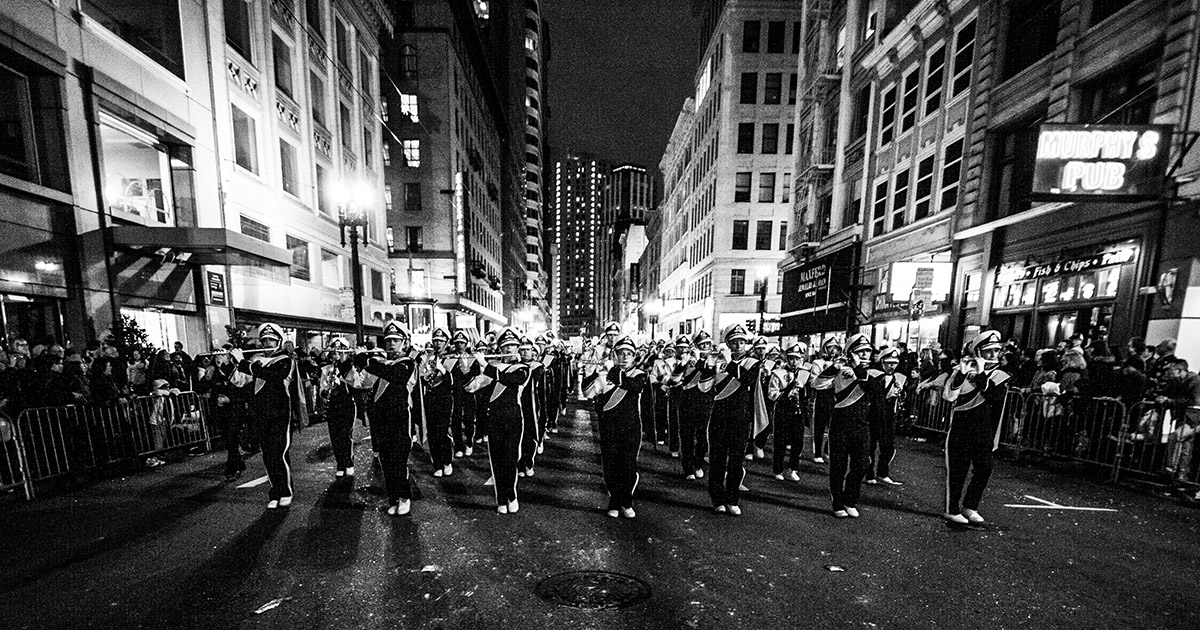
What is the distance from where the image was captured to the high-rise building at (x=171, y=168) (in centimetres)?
960

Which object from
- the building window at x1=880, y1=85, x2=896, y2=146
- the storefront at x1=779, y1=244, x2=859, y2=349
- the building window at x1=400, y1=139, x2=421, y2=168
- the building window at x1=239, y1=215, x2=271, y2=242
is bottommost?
the storefront at x1=779, y1=244, x2=859, y2=349

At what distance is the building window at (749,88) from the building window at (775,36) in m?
2.25

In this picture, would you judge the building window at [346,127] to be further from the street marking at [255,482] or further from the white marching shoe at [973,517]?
the white marching shoe at [973,517]

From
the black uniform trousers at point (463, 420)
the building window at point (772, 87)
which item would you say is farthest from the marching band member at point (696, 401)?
the building window at point (772, 87)

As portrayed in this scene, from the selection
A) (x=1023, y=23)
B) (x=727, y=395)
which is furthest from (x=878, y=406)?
(x=1023, y=23)

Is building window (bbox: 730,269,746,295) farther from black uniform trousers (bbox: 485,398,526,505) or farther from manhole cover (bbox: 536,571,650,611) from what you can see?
manhole cover (bbox: 536,571,650,611)

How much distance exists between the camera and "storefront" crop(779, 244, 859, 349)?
850 inches

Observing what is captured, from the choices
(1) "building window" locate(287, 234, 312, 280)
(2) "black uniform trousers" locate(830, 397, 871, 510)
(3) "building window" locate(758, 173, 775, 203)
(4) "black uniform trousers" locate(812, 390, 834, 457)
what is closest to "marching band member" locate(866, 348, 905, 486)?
(4) "black uniform trousers" locate(812, 390, 834, 457)

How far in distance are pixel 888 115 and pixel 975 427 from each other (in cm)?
1922

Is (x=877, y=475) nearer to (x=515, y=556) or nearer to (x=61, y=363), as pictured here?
(x=515, y=556)

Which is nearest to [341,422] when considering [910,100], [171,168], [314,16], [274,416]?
[274,416]

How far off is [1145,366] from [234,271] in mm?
21766

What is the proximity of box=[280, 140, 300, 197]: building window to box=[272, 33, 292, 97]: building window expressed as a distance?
6.74ft

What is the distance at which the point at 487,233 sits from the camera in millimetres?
50906
